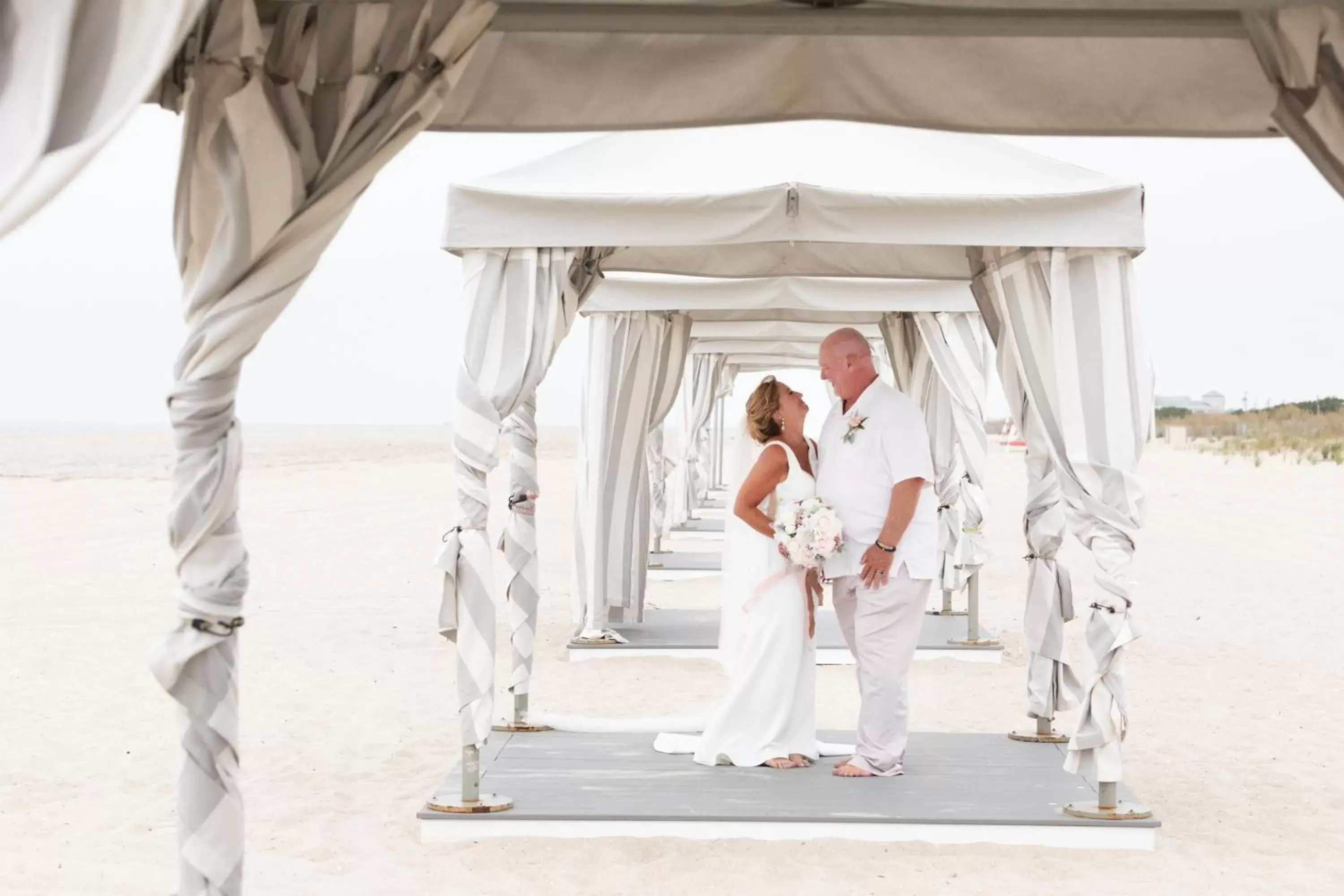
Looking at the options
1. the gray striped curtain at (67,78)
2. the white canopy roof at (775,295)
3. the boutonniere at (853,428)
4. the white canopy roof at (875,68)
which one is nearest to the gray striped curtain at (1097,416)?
the boutonniere at (853,428)

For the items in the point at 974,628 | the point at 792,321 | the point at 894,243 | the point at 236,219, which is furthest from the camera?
the point at 792,321

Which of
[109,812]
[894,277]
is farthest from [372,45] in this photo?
[894,277]

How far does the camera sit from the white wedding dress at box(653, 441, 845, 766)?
5867mm

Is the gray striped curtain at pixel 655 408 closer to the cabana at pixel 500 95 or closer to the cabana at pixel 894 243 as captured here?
the cabana at pixel 894 243

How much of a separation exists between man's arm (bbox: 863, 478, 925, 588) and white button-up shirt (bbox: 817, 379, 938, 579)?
33mm

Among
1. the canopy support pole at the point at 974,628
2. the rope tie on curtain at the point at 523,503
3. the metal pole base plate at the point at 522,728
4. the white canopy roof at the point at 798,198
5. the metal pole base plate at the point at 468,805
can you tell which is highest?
the white canopy roof at the point at 798,198

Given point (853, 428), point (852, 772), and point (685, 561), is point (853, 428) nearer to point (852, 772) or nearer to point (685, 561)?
point (852, 772)

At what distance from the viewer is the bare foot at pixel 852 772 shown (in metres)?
5.83

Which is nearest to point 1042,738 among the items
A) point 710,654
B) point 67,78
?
point 710,654

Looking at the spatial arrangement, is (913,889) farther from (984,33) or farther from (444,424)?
(444,424)

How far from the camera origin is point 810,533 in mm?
5562

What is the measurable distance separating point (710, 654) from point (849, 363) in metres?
4.20

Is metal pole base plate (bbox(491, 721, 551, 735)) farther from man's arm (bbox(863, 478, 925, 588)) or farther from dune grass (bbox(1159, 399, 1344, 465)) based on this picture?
dune grass (bbox(1159, 399, 1344, 465))

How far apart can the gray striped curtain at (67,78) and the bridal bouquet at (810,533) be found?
351 centimetres
